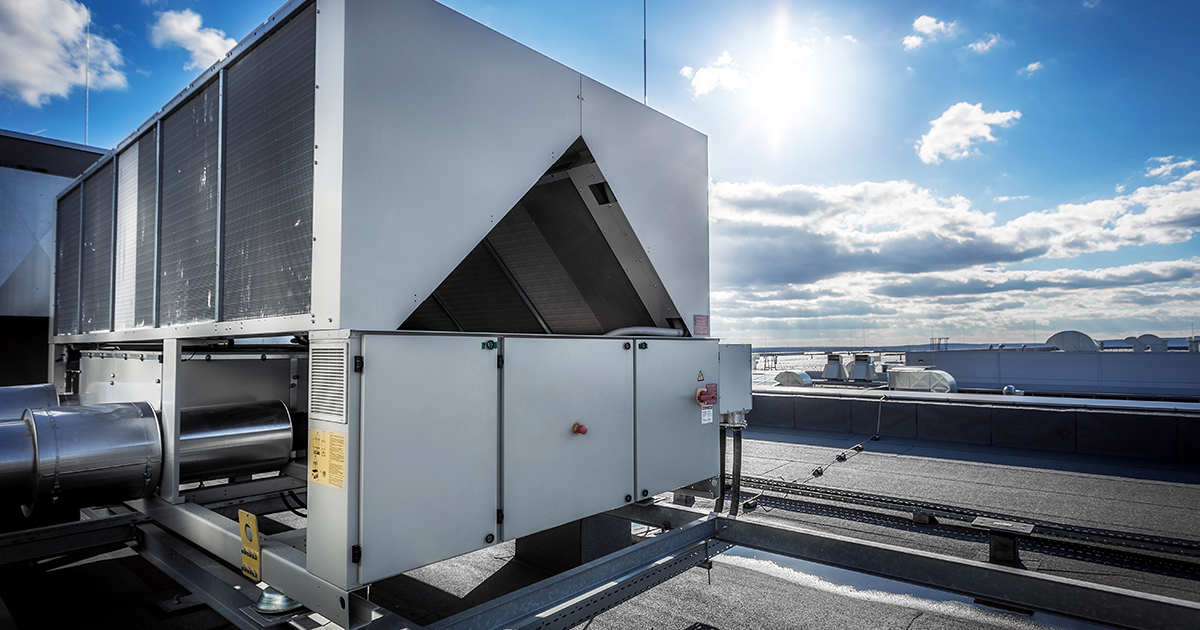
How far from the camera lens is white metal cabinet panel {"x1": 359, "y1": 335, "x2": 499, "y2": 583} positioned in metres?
2.04

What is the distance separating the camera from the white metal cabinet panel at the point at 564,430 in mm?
2510

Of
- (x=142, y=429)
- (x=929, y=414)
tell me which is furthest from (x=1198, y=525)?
(x=142, y=429)

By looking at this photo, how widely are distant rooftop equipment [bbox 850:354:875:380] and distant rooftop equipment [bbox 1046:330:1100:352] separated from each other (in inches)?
319

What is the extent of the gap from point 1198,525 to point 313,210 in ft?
25.9

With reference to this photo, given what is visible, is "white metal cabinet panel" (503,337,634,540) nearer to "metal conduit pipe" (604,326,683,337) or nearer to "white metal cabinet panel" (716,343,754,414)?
"metal conduit pipe" (604,326,683,337)

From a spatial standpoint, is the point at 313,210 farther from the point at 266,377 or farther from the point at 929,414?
the point at 929,414

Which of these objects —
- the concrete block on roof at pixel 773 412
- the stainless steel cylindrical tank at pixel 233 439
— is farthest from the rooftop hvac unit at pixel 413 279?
the concrete block on roof at pixel 773 412

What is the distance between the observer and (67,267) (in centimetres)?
546

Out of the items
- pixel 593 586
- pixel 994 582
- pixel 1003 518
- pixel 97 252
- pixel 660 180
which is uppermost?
pixel 660 180

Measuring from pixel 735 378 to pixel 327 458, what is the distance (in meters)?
3.08

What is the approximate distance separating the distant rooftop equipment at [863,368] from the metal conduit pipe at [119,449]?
62.3ft

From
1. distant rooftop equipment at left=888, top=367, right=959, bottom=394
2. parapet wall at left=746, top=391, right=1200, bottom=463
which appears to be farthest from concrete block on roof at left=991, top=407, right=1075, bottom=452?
distant rooftop equipment at left=888, top=367, right=959, bottom=394

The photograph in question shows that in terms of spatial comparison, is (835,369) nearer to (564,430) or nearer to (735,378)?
(735,378)

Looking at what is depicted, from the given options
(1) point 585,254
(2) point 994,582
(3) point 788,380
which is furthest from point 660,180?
(3) point 788,380
